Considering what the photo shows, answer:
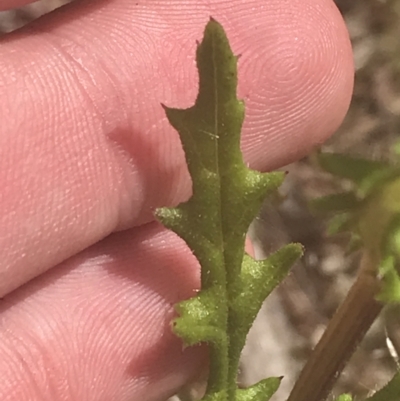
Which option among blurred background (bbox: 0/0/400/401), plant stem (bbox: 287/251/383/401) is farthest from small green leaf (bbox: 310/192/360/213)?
blurred background (bbox: 0/0/400/401)

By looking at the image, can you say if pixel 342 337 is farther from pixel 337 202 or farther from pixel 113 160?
pixel 113 160

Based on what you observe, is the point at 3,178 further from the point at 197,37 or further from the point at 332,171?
the point at 332,171

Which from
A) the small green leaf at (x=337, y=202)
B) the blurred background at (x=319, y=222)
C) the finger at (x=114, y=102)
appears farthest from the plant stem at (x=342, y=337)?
the blurred background at (x=319, y=222)

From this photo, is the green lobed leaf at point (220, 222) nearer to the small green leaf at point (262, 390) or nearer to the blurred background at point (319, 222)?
the small green leaf at point (262, 390)

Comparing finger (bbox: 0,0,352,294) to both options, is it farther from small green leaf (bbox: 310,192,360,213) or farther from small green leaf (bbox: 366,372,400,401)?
small green leaf (bbox: 366,372,400,401)

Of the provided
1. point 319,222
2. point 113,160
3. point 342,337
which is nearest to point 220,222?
point 113,160

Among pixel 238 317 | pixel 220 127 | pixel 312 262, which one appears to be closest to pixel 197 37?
pixel 220 127
